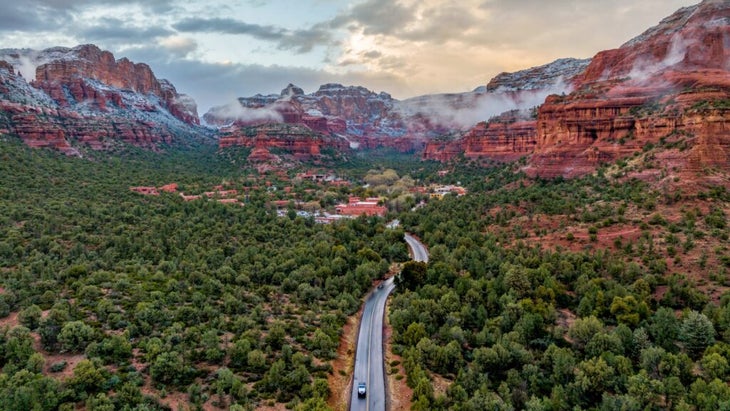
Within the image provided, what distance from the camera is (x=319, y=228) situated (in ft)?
276

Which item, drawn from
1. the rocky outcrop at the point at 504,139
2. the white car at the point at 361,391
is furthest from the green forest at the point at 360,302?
the rocky outcrop at the point at 504,139

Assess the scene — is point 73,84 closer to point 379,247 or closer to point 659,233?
point 379,247

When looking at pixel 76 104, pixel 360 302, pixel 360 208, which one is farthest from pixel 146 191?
pixel 76 104

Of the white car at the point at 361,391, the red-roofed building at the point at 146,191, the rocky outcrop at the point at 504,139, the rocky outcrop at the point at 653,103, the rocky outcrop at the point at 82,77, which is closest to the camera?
the white car at the point at 361,391

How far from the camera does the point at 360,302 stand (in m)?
53.9

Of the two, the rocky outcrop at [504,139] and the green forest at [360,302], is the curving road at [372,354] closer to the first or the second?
the green forest at [360,302]

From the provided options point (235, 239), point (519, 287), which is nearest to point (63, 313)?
point (235, 239)

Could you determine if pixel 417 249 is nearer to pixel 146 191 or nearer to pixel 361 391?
pixel 361 391

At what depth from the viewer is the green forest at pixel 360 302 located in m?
32.3

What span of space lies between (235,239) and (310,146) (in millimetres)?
128866

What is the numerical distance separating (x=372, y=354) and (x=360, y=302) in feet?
38.3

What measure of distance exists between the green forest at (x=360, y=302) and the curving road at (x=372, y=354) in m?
2.14

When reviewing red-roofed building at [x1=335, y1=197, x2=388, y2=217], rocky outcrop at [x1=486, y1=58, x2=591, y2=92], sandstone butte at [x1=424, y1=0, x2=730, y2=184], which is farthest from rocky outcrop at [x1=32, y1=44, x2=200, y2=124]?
rocky outcrop at [x1=486, y1=58, x2=591, y2=92]

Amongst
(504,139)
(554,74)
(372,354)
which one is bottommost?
(372,354)
